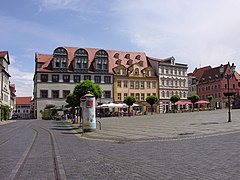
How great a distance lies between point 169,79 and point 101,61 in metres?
19.4

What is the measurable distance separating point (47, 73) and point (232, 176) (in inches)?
2460

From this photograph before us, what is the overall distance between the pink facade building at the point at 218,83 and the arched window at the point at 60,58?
47255 mm

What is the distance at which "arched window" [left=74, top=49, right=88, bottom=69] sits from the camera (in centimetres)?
6881

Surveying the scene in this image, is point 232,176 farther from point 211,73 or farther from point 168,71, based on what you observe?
point 211,73

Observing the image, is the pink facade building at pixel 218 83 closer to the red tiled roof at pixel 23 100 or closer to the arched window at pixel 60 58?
the arched window at pixel 60 58

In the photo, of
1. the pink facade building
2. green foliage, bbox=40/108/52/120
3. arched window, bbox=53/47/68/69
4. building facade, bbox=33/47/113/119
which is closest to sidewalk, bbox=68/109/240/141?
green foliage, bbox=40/108/52/120

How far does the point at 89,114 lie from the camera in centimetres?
2353

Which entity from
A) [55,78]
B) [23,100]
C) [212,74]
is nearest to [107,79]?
[55,78]

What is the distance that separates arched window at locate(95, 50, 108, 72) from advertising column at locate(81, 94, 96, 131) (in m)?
46.9

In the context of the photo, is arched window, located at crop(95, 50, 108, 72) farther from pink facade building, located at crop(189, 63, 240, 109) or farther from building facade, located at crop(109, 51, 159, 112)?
pink facade building, located at crop(189, 63, 240, 109)

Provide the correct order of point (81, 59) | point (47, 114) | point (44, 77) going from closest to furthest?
point (47, 114)
point (44, 77)
point (81, 59)

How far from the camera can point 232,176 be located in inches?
271

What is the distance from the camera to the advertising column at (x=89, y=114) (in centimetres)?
2308

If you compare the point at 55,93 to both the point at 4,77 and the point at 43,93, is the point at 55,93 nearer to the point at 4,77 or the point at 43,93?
the point at 43,93
